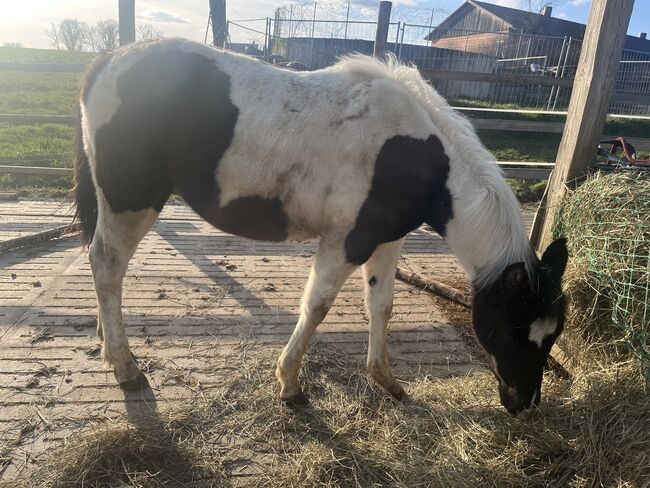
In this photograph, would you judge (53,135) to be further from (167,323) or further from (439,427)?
(439,427)

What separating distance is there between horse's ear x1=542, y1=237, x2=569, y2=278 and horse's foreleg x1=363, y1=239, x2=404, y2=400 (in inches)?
35.9

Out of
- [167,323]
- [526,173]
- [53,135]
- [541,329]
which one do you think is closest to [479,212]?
[541,329]

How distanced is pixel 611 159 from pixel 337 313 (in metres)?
3.32

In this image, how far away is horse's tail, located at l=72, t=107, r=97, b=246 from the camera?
10.0 feet

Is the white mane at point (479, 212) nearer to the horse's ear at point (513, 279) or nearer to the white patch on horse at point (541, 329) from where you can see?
the horse's ear at point (513, 279)

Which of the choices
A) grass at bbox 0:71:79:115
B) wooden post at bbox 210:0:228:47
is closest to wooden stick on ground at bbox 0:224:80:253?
wooden post at bbox 210:0:228:47

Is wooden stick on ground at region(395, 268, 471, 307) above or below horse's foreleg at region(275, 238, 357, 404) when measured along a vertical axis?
below

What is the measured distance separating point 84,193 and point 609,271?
3595mm

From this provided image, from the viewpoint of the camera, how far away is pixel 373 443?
2.54 metres

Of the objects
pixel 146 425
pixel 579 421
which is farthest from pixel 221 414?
pixel 579 421

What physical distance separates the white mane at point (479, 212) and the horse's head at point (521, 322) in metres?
0.11

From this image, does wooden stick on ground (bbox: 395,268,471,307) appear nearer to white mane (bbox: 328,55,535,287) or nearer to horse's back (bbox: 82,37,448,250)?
white mane (bbox: 328,55,535,287)

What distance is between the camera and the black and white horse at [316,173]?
2.50m

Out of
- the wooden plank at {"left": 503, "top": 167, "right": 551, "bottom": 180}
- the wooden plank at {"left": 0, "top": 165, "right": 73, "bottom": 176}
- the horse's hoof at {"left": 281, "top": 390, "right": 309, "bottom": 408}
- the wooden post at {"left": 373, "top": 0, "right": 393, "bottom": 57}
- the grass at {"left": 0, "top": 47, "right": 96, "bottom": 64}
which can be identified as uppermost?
the wooden post at {"left": 373, "top": 0, "right": 393, "bottom": 57}
